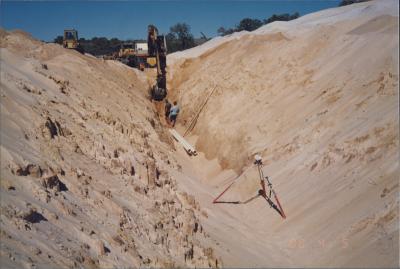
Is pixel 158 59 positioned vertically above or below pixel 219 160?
above

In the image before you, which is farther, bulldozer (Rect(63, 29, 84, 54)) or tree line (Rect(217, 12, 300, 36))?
tree line (Rect(217, 12, 300, 36))

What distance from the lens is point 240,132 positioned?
20.1 metres

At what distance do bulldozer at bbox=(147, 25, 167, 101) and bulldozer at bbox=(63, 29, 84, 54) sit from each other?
3588 mm

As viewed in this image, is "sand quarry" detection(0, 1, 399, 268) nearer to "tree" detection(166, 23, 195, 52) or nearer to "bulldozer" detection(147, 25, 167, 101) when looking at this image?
"bulldozer" detection(147, 25, 167, 101)

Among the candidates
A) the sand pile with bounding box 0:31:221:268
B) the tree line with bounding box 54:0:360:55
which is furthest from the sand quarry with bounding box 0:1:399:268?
the tree line with bounding box 54:0:360:55

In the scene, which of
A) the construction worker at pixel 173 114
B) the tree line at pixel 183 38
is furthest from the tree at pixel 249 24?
the construction worker at pixel 173 114

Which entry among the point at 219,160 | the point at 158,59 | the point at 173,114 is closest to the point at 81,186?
the point at 219,160

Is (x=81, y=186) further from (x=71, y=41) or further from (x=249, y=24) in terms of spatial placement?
(x=249, y=24)

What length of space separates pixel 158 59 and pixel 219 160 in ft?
28.5

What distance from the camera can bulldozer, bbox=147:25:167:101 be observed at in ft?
82.5

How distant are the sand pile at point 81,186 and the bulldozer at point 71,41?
30.5ft

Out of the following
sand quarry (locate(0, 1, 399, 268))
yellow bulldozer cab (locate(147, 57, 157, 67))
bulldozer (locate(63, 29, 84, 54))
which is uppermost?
bulldozer (locate(63, 29, 84, 54))

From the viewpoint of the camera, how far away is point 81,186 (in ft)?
31.9

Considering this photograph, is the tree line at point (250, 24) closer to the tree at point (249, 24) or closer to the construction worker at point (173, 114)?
the tree at point (249, 24)
